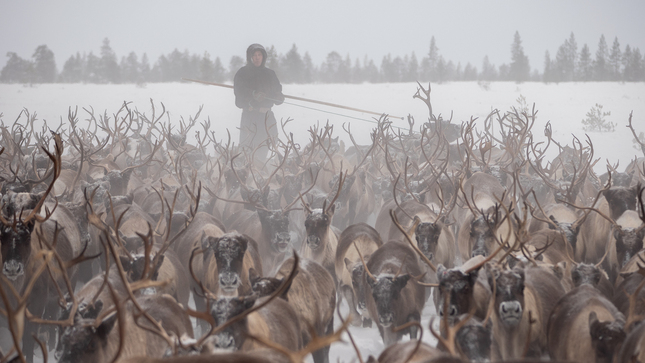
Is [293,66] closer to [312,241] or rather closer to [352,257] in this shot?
[312,241]

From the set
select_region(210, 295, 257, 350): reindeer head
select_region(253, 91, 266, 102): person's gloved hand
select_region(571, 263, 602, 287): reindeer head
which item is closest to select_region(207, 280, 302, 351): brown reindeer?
select_region(210, 295, 257, 350): reindeer head

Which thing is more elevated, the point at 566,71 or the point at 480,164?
the point at 566,71

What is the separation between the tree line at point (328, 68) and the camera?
43469mm

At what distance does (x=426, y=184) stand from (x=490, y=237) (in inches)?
121

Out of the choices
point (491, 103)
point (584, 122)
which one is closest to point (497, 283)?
point (584, 122)

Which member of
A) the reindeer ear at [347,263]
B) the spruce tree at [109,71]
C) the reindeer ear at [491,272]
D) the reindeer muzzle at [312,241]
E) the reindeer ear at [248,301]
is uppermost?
the spruce tree at [109,71]

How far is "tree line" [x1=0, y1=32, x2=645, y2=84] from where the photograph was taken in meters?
43.5

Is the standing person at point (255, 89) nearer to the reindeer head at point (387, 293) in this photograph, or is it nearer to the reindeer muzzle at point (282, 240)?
the reindeer muzzle at point (282, 240)

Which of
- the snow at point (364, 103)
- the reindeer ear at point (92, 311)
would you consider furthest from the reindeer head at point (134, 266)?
the snow at point (364, 103)

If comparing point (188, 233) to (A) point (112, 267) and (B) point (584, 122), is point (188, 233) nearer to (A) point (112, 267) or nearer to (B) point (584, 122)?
(A) point (112, 267)

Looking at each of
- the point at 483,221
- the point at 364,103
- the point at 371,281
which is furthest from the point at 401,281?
the point at 364,103

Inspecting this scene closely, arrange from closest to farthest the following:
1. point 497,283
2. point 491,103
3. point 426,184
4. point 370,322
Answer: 1. point 497,283
2. point 370,322
3. point 426,184
4. point 491,103

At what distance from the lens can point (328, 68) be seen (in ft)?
176

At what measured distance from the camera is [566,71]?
46406 mm
